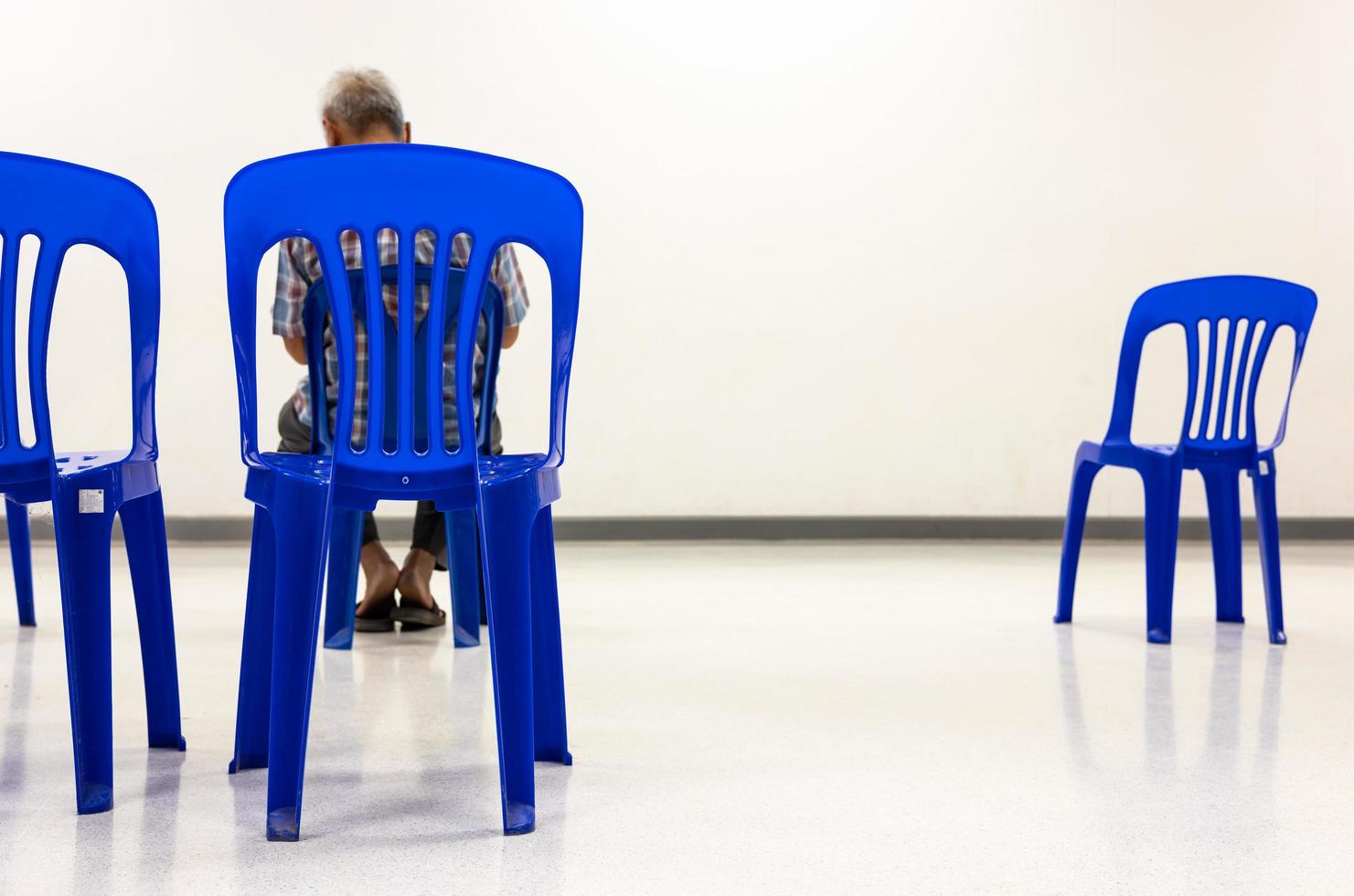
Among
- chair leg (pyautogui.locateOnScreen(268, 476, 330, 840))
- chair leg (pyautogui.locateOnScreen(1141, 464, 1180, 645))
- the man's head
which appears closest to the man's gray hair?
the man's head

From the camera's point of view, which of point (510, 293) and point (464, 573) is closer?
point (510, 293)

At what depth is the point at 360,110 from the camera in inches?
104

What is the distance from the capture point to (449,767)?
1859 mm

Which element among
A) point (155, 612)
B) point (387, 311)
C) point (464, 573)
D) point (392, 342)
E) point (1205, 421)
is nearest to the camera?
point (155, 612)

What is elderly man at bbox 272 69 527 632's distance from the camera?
2.49m

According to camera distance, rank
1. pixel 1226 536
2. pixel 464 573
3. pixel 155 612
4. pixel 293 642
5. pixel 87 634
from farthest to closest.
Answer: pixel 1226 536 < pixel 464 573 < pixel 155 612 < pixel 87 634 < pixel 293 642

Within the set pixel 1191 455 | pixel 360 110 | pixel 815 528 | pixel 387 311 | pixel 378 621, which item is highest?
pixel 360 110

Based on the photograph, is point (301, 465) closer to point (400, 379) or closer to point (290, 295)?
point (400, 379)

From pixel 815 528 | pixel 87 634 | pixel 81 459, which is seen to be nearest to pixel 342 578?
pixel 81 459

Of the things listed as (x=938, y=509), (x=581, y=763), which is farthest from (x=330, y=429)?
(x=938, y=509)

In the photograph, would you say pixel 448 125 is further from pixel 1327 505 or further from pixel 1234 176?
pixel 1327 505

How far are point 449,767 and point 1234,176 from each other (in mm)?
4489

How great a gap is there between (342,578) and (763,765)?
3.81 ft

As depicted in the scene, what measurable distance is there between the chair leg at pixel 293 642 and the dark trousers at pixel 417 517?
1375 mm
